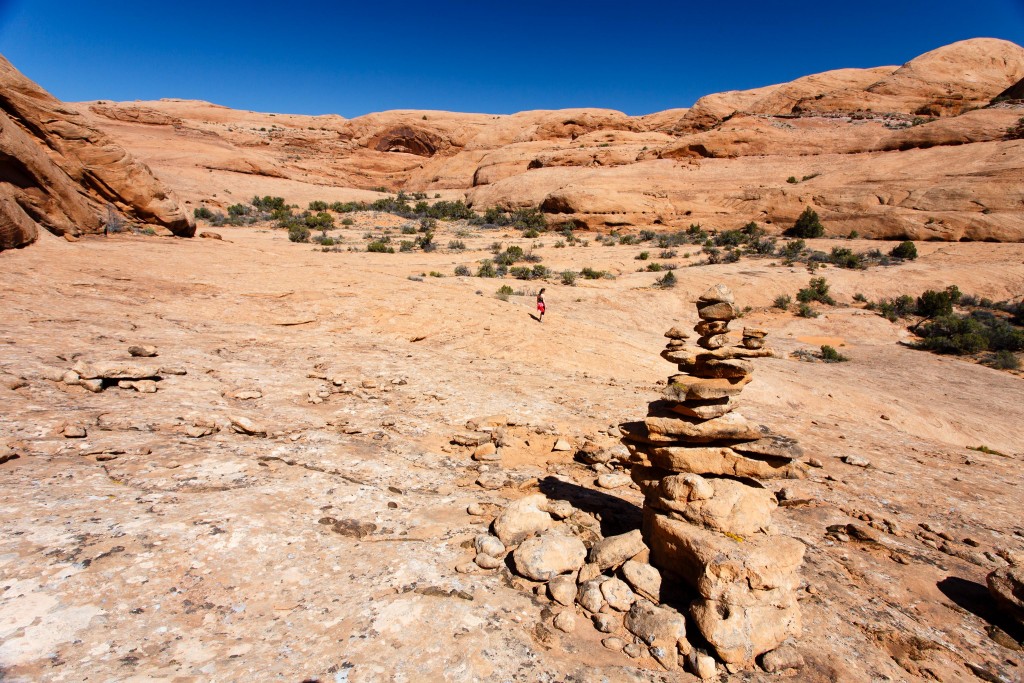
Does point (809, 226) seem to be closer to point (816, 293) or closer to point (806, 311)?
point (816, 293)

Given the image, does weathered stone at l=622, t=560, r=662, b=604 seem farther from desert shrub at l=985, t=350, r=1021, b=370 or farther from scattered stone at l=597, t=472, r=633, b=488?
desert shrub at l=985, t=350, r=1021, b=370

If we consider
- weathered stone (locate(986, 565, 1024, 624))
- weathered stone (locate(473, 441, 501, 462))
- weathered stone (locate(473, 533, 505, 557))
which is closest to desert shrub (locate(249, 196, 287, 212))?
weathered stone (locate(473, 441, 501, 462))

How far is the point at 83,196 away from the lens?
47.2 feet

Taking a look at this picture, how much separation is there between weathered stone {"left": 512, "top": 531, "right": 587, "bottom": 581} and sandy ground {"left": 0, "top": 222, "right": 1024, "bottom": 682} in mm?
181

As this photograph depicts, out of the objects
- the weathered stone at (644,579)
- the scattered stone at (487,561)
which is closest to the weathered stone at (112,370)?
the scattered stone at (487,561)

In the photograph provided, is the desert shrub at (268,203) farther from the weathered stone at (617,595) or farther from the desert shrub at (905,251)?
the desert shrub at (905,251)

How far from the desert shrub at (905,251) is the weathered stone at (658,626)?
30.3 m

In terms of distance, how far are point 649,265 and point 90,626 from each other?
2365 centimetres

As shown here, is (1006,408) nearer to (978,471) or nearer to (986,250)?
(978,471)

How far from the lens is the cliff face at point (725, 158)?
1087 inches

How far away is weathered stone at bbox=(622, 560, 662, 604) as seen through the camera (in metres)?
3.67

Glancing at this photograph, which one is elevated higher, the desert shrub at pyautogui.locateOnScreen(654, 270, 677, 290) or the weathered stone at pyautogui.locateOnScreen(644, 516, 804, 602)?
the desert shrub at pyautogui.locateOnScreen(654, 270, 677, 290)

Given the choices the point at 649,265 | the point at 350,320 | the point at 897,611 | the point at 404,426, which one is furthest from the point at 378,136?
the point at 897,611

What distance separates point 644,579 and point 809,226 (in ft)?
107
